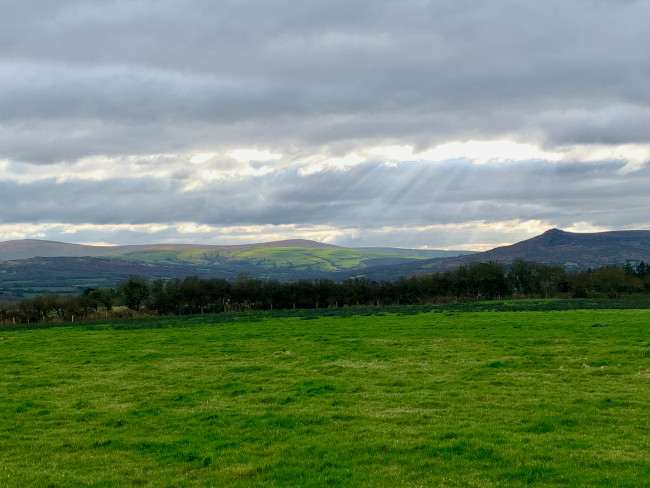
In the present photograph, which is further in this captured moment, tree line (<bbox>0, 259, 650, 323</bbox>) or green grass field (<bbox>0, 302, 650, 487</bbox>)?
tree line (<bbox>0, 259, 650, 323</bbox>)

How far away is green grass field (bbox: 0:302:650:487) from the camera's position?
1216 centimetres

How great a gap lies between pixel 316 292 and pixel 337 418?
99496 millimetres

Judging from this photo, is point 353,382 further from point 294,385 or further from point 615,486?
point 615,486

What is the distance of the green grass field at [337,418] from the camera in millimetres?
12164

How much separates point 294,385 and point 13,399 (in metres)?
11.7

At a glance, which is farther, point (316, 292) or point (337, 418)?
point (316, 292)

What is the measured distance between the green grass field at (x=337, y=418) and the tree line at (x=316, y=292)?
71159 mm

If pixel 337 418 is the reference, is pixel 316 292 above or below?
below

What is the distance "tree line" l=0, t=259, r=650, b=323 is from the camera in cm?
10025

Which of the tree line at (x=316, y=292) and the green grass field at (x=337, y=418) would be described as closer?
the green grass field at (x=337, y=418)

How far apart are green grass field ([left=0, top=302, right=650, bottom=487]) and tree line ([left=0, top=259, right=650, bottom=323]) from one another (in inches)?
2802

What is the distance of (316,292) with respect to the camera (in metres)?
116

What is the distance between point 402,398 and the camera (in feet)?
63.3

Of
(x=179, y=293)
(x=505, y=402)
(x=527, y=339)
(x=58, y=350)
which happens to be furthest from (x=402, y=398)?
(x=179, y=293)
